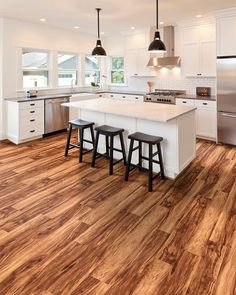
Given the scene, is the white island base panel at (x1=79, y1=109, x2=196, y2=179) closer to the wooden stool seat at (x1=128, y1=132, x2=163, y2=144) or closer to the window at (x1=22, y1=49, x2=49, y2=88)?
the wooden stool seat at (x1=128, y1=132, x2=163, y2=144)

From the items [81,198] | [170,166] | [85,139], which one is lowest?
[81,198]

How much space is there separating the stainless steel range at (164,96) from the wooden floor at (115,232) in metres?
2.41

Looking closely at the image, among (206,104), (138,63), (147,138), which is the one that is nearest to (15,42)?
(138,63)

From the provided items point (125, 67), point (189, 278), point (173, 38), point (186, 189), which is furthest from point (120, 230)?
point (125, 67)

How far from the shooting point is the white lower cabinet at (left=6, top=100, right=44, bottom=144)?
562cm

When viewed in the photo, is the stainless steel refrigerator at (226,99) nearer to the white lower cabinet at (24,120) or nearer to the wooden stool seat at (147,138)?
the wooden stool seat at (147,138)

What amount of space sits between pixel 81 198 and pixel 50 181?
76cm

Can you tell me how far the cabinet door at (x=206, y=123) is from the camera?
5.58 metres

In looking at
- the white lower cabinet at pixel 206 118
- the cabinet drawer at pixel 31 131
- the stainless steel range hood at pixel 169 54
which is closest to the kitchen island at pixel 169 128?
the white lower cabinet at pixel 206 118

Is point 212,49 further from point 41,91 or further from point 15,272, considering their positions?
point 15,272

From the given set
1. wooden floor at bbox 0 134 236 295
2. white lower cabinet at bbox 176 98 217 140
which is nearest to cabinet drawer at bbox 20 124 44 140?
wooden floor at bbox 0 134 236 295

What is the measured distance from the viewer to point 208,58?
19.2 feet

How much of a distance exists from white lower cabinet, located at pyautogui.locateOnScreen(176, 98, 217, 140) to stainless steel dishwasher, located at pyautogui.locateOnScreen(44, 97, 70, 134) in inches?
121

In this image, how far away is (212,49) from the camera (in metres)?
5.77
